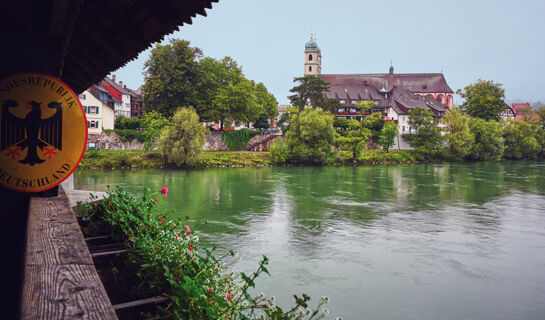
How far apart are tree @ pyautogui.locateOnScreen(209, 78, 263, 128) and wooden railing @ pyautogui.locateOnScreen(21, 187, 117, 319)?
4881cm

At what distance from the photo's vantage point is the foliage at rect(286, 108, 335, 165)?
45.2 m

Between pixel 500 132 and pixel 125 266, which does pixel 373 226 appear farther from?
pixel 500 132

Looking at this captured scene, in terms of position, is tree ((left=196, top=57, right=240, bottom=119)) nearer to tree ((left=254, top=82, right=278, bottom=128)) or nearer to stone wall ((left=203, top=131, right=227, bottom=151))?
stone wall ((left=203, top=131, right=227, bottom=151))

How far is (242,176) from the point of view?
3428 cm

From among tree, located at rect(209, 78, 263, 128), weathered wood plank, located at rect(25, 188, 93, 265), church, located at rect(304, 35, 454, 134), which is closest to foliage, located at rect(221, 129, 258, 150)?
tree, located at rect(209, 78, 263, 128)

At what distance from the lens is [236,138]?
51781 millimetres

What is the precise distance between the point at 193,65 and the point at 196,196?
30157mm

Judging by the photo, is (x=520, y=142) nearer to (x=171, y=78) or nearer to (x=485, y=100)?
(x=485, y=100)

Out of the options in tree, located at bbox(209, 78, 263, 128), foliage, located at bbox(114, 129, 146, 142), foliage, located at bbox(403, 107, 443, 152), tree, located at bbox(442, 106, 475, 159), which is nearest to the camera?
foliage, located at bbox(114, 129, 146, 142)

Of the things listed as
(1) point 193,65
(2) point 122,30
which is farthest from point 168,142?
(2) point 122,30

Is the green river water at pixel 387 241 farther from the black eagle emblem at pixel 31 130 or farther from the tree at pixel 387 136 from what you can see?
the tree at pixel 387 136

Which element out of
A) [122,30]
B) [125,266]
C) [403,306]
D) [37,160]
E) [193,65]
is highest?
[193,65]

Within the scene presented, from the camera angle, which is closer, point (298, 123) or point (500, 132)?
point (298, 123)

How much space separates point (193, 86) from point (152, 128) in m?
8.48
